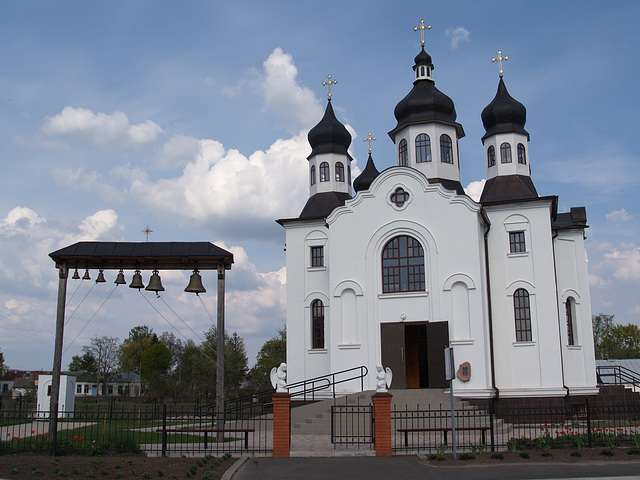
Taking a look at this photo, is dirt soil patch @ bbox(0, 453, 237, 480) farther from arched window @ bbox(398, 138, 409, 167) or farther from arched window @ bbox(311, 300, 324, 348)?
arched window @ bbox(398, 138, 409, 167)

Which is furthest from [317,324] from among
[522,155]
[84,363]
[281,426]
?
[84,363]

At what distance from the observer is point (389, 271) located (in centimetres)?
2117

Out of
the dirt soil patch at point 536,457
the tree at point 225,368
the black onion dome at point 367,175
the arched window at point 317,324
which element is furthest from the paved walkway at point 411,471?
the tree at point 225,368

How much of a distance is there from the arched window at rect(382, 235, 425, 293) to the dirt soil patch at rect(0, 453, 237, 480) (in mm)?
10206

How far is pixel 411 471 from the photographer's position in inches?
418

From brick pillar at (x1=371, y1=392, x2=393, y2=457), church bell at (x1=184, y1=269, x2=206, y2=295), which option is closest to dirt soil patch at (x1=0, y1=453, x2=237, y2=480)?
brick pillar at (x1=371, y1=392, x2=393, y2=457)

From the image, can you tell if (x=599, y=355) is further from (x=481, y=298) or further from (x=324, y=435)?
(x=324, y=435)

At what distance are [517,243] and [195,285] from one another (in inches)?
473

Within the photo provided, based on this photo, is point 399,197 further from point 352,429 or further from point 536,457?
point 536,457

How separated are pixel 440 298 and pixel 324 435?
619 centimetres

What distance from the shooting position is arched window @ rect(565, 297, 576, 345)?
75.1ft

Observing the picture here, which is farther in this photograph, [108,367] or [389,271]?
[108,367]

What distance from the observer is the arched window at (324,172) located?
26.4 m

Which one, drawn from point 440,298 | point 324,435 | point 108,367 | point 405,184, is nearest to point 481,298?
point 440,298
